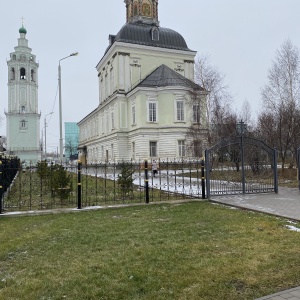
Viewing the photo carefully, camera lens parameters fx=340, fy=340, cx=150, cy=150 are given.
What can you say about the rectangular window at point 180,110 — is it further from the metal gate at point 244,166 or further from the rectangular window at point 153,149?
the metal gate at point 244,166

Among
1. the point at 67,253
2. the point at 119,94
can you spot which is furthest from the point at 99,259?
the point at 119,94

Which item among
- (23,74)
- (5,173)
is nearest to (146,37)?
(23,74)

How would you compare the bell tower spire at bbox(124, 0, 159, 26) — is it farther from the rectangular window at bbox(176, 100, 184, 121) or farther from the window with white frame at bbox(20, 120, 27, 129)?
the window with white frame at bbox(20, 120, 27, 129)

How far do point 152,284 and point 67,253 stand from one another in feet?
6.72

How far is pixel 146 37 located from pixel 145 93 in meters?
12.7

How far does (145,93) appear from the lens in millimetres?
45562

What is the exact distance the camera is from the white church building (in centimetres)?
4434

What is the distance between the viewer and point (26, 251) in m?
5.90

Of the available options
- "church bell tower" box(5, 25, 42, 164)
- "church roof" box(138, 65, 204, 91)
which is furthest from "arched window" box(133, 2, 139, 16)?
"church bell tower" box(5, 25, 42, 164)

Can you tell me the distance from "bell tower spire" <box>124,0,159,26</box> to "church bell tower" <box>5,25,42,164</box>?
22705 millimetres

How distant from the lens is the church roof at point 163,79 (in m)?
44.8

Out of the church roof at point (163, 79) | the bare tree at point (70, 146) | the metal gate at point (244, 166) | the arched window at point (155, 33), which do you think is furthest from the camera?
the bare tree at point (70, 146)

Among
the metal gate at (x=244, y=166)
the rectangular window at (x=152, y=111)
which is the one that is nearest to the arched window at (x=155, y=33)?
the rectangular window at (x=152, y=111)

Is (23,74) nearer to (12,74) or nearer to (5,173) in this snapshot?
(12,74)
